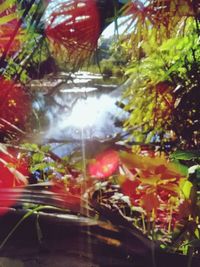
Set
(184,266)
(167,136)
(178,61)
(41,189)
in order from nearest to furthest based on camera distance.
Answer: (184,266) → (41,189) → (178,61) → (167,136)

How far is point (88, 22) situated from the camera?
0.92 m

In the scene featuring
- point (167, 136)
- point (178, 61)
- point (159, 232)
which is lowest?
point (159, 232)

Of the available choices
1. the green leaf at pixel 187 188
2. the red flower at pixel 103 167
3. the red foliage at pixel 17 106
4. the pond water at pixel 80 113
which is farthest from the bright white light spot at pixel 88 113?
the green leaf at pixel 187 188

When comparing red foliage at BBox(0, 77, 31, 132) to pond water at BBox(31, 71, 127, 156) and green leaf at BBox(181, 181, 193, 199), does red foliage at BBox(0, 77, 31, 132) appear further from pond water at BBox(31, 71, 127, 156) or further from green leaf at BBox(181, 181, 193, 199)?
green leaf at BBox(181, 181, 193, 199)

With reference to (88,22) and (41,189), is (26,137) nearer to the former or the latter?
(88,22)

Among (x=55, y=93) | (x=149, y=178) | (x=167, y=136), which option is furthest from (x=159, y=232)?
(x=55, y=93)

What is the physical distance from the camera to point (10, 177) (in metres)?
0.84

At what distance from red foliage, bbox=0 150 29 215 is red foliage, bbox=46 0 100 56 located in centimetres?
26

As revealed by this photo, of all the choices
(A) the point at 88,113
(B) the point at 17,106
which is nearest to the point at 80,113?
(A) the point at 88,113

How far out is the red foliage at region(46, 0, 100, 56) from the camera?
0.90m

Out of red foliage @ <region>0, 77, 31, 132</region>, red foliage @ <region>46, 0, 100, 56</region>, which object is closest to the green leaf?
red foliage @ <region>46, 0, 100, 56</region>

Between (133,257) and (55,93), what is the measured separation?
136 inches

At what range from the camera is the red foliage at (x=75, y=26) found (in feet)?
2.95

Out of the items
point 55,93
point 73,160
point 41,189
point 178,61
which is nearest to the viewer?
point 41,189
